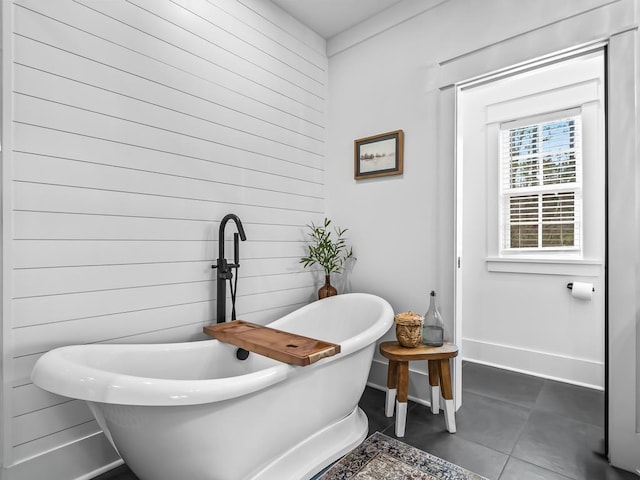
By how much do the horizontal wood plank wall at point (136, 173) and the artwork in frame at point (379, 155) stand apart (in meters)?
0.54

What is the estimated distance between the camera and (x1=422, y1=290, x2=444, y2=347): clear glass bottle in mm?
2111

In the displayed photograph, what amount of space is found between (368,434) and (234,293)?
113 centimetres

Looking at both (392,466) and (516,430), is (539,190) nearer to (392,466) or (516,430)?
(516,430)

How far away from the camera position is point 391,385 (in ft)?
7.09

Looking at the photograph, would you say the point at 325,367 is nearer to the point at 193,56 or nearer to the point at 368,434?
the point at 368,434

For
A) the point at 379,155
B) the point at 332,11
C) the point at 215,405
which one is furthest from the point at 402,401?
the point at 332,11

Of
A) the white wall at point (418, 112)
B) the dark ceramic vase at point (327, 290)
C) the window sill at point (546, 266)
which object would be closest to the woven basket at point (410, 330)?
the white wall at point (418, 112)

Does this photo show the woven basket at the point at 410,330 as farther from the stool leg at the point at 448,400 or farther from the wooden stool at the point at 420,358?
the stool leg at the point at 448,400

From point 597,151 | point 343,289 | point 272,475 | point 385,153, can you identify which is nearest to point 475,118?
point 597,151

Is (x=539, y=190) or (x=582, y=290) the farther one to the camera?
(x=539, y=190)

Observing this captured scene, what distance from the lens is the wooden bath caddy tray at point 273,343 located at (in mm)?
1444

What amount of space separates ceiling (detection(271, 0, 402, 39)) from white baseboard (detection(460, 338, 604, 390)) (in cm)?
254

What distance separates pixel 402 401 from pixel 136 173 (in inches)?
74.5

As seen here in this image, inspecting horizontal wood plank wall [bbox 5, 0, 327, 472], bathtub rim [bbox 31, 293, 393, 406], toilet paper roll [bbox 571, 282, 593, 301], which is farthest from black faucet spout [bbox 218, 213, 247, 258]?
toilet paper roll [bbox 571, 282, 593, 301]
